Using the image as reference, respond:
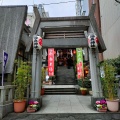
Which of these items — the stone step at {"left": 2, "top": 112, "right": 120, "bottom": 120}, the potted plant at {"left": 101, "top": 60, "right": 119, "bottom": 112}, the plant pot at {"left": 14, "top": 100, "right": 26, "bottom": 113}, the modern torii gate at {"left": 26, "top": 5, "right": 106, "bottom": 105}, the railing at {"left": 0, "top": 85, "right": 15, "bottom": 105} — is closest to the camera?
the stone step at {"left": 2, "top": 112, "right": 120, "bottom": 120}

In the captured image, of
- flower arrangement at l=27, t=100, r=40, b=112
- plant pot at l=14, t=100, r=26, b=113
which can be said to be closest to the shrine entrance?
flower arrangement at l=27, t=100, r=40, b=112

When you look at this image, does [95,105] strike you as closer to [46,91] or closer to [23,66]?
[23,66]

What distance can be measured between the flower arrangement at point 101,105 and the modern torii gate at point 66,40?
57cm

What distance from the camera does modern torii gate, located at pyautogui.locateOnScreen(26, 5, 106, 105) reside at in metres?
7.17

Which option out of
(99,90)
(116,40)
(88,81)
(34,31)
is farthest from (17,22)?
(88,81)

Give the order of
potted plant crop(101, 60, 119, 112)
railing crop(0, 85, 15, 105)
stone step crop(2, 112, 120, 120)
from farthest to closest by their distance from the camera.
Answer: potted plant crop(101, 60, 119, 112) < railing crop(0, 85, 15, 105) < stone step crop(2, 112, 120, 120)

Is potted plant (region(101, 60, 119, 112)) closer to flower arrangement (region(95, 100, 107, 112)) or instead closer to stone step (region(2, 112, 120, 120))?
flower arrangement (region(95, 100, 107, 112))

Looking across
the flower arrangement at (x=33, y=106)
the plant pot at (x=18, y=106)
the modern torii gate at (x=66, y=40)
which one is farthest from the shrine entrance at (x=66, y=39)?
the plant pot at (x=18, y=106)

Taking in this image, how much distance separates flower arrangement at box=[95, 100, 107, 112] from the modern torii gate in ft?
1.88

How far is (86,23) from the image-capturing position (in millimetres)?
7609

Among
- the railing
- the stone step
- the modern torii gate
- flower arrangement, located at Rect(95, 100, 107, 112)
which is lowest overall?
the stone step

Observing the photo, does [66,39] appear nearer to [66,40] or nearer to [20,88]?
[66,40]

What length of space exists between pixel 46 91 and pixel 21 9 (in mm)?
7326

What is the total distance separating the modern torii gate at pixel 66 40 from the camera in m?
7.17
